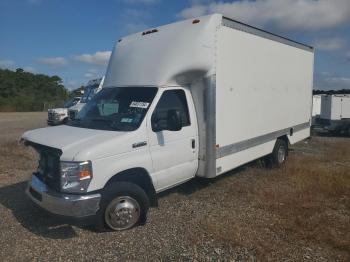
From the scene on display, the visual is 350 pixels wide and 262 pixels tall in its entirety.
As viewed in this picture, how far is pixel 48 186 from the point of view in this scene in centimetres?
512

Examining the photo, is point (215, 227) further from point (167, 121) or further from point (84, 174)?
point (84, 174)

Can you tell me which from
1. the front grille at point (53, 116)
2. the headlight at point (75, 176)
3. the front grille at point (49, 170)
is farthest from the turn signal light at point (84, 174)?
the front grille at point (53, 116)

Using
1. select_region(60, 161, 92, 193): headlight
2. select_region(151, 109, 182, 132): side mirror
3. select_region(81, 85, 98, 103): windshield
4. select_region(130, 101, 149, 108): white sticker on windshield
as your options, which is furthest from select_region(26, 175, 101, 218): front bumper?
select_region(81, 85, 98, 103): windshield

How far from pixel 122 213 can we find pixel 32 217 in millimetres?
1815

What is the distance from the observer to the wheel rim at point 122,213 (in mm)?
5207

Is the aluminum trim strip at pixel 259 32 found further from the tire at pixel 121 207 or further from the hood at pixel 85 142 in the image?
the tire at pixel 121 207

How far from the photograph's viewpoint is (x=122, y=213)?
533 cm

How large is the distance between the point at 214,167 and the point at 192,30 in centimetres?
244

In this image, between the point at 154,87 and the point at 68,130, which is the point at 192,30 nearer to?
the point at 154,87

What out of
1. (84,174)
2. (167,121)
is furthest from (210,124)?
(84,174)

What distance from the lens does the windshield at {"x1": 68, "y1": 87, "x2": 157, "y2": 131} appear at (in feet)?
18.3

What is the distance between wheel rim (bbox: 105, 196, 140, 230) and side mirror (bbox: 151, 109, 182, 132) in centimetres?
117

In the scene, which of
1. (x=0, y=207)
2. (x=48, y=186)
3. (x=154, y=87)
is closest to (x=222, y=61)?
(x=154, y=87)

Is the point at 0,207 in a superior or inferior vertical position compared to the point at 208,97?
inferior
